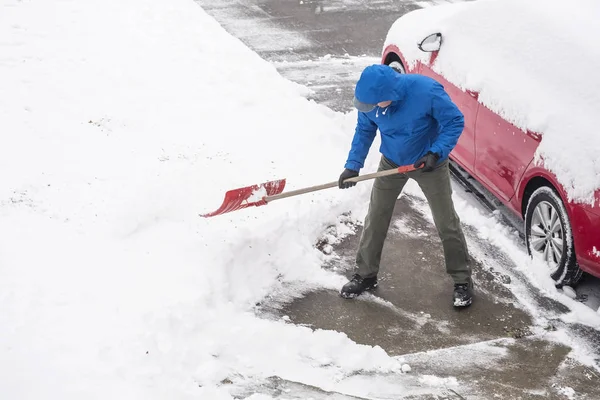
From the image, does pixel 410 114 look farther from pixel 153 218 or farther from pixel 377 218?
pixel 153 218

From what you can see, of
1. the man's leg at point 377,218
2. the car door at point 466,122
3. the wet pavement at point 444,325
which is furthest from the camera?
the car door at point 466,122

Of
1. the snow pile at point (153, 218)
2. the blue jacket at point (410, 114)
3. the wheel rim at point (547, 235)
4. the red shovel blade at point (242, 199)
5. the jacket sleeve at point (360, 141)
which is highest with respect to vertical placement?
the blue jacket at point (410, 114)

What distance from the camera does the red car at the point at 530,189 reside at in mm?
4594

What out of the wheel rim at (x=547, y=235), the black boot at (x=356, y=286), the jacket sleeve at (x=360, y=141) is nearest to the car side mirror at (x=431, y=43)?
the jacket sleeve at (x=360, y=141)

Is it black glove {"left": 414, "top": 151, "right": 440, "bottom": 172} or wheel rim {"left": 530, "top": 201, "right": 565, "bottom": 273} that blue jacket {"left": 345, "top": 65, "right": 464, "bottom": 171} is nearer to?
black glove {"left": 414, "top": 151, "right": 440, "bottom": 172}

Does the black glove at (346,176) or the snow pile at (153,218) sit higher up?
the black glove at (346,176)

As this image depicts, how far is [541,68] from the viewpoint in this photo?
5258 mm

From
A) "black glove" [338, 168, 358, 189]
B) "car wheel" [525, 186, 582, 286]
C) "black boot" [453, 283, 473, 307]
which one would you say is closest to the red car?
"car wheel" [525, 186, 582, 286]

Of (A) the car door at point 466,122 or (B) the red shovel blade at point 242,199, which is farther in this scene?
(A) the car door at point 466,122

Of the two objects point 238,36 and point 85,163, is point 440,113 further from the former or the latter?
point 238,36

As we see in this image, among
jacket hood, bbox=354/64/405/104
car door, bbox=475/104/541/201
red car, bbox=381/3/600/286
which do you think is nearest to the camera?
jacket hood, bbox=354/64/405/104

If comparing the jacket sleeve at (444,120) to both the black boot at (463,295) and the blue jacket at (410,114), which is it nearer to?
the blue jacket at (410,114)

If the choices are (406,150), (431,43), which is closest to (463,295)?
(406,150)

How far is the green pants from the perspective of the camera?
468 centimetres
